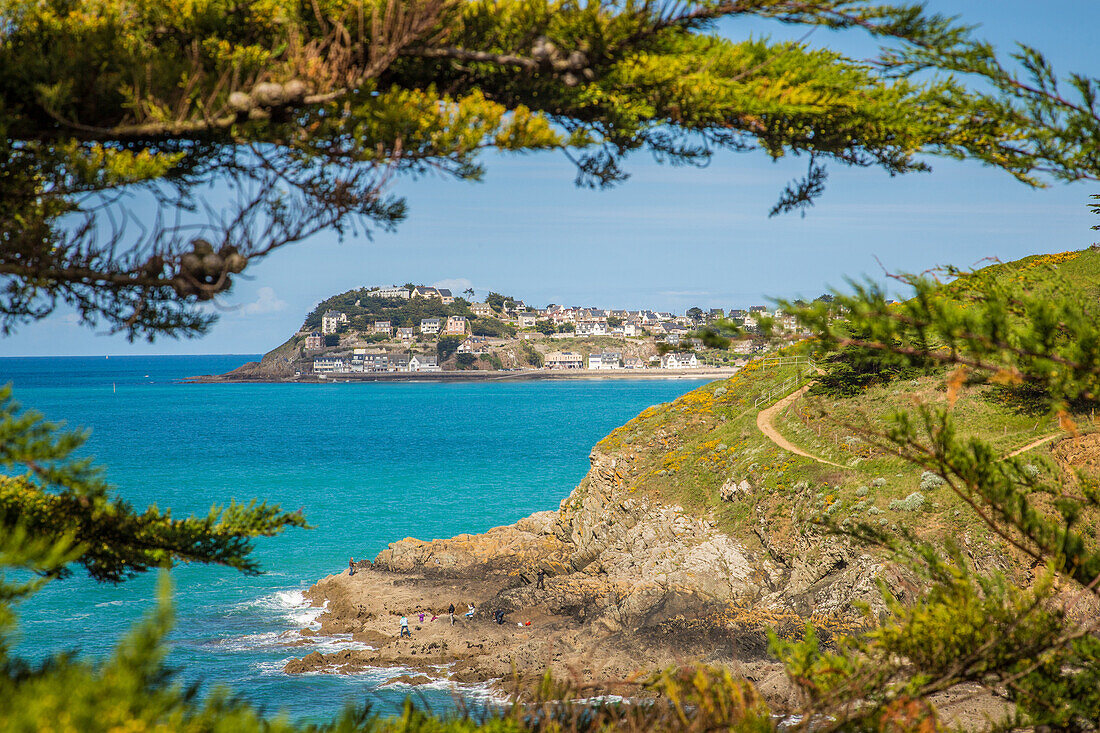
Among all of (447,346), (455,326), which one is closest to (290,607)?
(447,346)

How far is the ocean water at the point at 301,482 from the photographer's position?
25.8m

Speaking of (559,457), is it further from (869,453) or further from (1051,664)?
(1051,664)

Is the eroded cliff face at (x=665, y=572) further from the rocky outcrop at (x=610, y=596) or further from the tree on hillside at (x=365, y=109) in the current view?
the tree on hillside at (x=365, y=109)

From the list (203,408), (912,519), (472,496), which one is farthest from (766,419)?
(203,408)

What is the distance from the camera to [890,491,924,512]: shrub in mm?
19562

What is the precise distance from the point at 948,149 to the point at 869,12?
62.7 inches

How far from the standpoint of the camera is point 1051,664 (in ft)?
20.4

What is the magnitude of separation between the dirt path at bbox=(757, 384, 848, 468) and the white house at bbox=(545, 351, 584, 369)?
540 ft

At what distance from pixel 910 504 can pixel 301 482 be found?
55322 mm

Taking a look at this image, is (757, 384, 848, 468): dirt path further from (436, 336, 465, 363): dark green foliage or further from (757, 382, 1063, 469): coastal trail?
(436, 336, 465, 363): dark green foliage

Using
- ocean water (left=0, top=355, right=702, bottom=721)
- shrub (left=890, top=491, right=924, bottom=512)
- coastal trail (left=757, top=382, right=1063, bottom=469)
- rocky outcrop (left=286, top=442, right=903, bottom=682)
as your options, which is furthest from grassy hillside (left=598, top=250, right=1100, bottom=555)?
ocean water (left=0, top=355, right=702, bottom=721)

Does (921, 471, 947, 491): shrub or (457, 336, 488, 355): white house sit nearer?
(921, 471, 947, 491): shrub

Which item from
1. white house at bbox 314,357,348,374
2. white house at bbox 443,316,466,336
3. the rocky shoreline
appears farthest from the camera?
white house at bbox 314,357,348,374

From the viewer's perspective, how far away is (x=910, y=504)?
1969 centimetres
